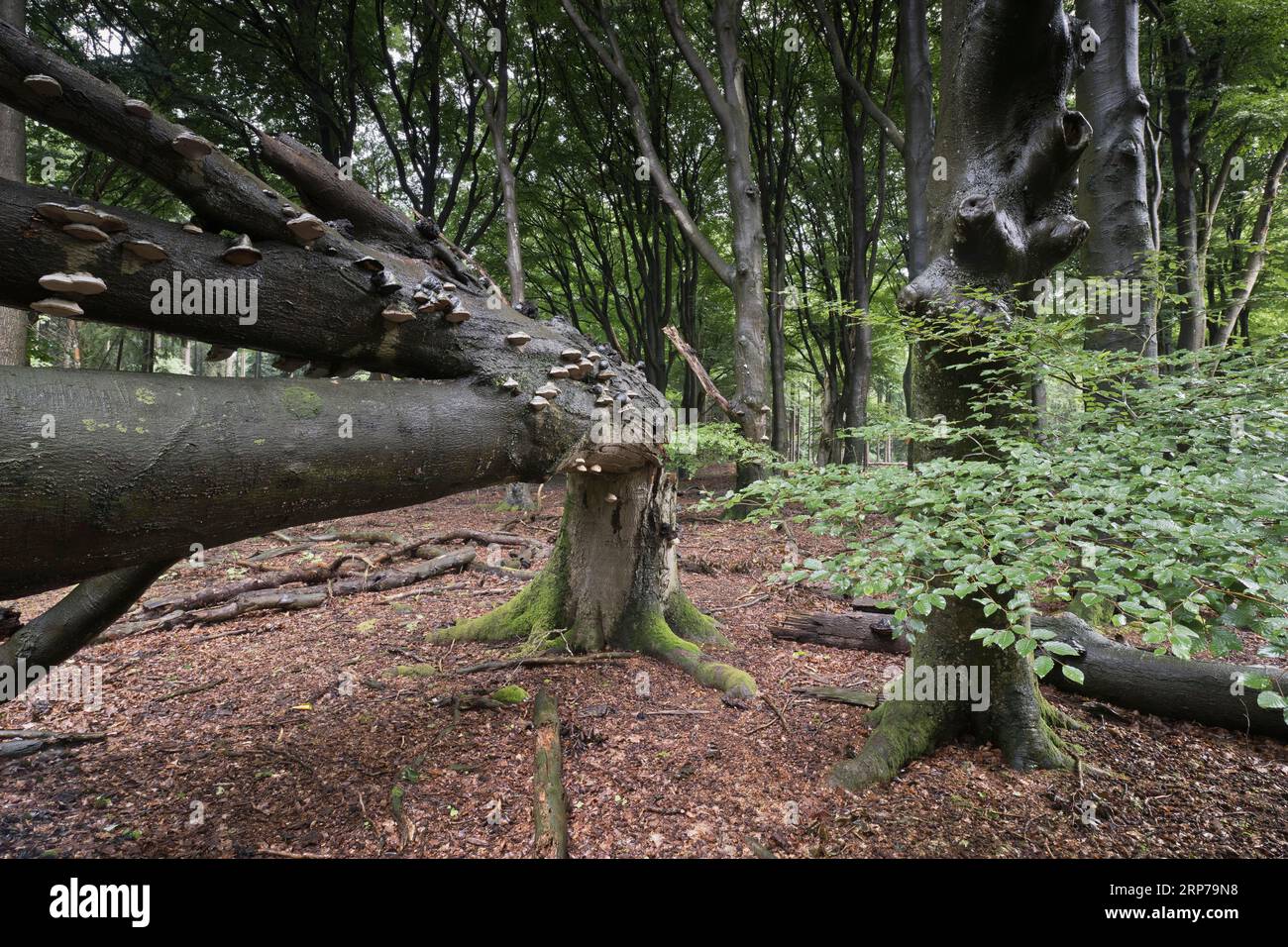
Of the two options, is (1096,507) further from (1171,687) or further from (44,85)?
(44,85)

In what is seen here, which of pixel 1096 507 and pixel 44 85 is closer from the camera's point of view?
pixel 44 85

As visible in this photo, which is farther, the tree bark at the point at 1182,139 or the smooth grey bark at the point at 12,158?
the tree bark at the point at 1182,139

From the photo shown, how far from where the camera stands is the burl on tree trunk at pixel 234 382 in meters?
1.70

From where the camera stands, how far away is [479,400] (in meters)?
2.96

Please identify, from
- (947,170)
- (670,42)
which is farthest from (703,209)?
(947,170)

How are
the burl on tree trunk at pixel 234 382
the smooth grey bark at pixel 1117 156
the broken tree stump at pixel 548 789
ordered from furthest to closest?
the smooth grey bark at pixel 1117 156, the broken tree stump at pixel 548 789, the burl on tree trunk at pixel 234 382

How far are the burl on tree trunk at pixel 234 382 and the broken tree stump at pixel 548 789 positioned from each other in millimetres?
1636

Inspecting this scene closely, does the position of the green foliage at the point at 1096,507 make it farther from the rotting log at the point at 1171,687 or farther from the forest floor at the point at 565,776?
the rotting log at the point at 1171,687

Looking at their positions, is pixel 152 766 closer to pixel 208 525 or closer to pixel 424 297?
pixel 208 525

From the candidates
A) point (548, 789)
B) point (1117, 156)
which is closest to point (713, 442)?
point (1117, 156)

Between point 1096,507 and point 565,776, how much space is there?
3036mm

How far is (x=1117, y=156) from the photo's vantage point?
5.35 meters

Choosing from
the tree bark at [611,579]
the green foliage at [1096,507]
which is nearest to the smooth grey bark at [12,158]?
the tree bark at [611,579]
